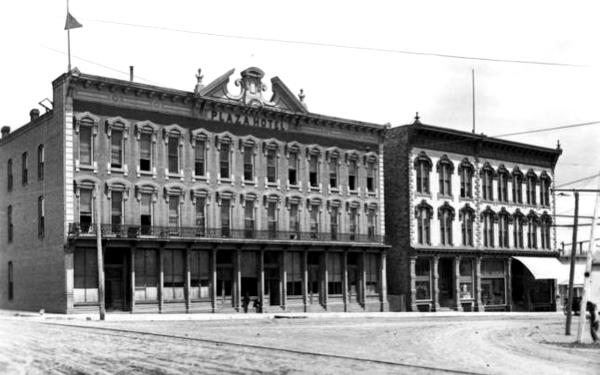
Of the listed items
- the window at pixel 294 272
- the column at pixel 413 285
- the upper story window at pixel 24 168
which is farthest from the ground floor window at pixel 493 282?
the upper story window at pixel 24 168

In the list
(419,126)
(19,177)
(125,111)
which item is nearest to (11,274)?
(19,177)

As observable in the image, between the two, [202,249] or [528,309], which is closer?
[202,249]

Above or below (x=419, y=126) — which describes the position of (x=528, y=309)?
below

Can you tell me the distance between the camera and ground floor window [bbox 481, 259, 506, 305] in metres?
63.1

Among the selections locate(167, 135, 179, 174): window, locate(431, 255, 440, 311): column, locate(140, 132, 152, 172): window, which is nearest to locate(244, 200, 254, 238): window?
locate(167, 135, 179, 174): window

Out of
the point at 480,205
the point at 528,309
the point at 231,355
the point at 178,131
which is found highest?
the point at 178,131

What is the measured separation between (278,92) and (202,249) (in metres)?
11.6

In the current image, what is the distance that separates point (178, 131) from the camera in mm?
46531

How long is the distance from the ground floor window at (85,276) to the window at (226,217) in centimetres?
855

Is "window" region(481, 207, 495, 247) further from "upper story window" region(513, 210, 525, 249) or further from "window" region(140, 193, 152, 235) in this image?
"window" region(140, 193, 152, 235)

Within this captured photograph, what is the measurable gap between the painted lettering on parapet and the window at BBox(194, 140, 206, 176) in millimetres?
1663

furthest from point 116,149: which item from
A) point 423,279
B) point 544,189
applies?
point 544,189

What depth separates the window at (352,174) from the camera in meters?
55.8

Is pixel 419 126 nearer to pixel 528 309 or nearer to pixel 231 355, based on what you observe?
pixel 528 309
